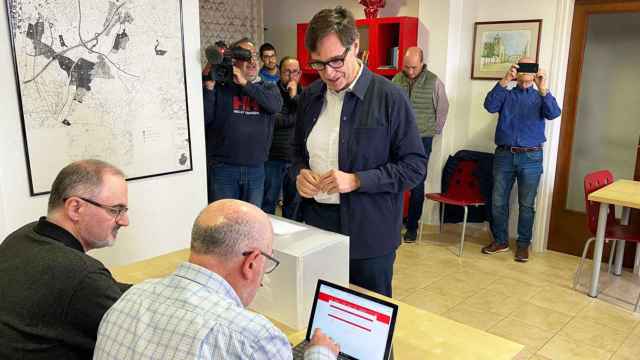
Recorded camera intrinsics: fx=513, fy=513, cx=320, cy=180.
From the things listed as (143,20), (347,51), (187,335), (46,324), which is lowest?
(46,324)

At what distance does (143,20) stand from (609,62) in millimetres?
3413

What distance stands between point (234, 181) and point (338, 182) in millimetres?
1607

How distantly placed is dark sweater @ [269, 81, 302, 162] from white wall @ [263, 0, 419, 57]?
1949 mm

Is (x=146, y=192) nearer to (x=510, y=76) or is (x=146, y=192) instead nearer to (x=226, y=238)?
(x=226, y=238)

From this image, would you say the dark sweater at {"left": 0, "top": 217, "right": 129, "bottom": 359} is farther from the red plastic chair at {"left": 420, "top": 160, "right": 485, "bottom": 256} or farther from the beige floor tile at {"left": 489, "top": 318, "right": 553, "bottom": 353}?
the red plastic chair at {"left": 420, "top": 160, "right": 485, "bottom": 256}

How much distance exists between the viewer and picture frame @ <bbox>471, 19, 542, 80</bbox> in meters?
4.24

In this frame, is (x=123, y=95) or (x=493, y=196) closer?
(x=123, y=95)

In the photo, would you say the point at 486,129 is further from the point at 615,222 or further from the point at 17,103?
the point at 17,103

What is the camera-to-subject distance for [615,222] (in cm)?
378

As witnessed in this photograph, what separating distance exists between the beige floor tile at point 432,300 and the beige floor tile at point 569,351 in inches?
26.0

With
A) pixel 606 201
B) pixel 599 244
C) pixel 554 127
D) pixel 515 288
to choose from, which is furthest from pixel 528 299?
pixel 554 127

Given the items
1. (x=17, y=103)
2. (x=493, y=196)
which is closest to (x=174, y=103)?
(x=17, y=103)

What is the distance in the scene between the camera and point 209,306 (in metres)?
0.94

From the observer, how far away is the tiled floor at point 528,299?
2.93 meters
